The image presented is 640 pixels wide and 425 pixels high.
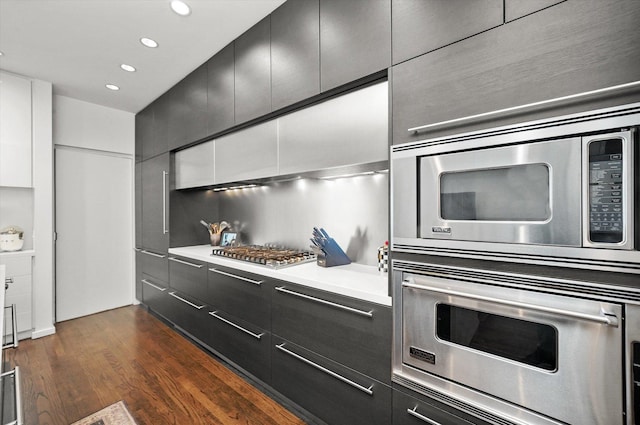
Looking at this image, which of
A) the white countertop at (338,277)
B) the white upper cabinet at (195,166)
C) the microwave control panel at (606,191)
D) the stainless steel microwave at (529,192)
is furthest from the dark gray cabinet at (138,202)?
the microwave control panel at (606,191)

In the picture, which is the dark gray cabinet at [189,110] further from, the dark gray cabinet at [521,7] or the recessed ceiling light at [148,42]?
the dark gray cabinet at [521,7]

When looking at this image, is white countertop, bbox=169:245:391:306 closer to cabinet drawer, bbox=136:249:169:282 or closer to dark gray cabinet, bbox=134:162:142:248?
cabinet drawer, bbox=136:249:169:282

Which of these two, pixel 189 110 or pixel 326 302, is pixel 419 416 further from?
pixel 189 110

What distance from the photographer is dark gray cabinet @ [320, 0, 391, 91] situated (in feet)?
4.75

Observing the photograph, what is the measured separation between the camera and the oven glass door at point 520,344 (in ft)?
2.96

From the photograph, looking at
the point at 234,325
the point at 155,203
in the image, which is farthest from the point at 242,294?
the point at 155,203

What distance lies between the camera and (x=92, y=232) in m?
3.82

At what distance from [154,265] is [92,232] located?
3.55ft

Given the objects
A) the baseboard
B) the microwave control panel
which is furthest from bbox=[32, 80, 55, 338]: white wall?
the microwave control panel

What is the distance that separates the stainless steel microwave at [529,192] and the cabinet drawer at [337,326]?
1.30ft

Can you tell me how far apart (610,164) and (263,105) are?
1915mm

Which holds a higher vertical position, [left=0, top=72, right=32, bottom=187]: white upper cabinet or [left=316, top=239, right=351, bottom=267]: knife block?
[left=0, top=72, right=32, bottom=187]: white upper cabinet

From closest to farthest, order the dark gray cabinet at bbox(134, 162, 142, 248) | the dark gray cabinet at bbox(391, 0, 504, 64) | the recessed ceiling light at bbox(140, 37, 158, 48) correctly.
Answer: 1. the dark gray cabinet at bbox(391, 0, 504, 64)
2. the recessed ceiling light at bbox(140, 37, 158, 48)
3. the dark gray cabinet at bbox(134, 162, 142, 248)

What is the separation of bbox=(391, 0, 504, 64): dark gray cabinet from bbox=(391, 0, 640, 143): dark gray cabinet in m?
0.04
